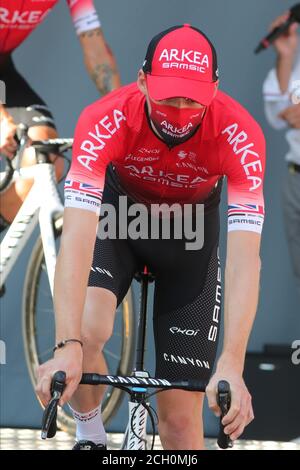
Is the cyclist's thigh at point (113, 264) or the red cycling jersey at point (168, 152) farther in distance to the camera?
the cyclist's thigh at point (113, 264)

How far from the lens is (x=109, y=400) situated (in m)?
5.79

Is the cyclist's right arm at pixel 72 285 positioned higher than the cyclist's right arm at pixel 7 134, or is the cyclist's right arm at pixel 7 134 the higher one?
the cyclist's right arm at pixel 7 134

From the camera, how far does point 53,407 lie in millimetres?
3311

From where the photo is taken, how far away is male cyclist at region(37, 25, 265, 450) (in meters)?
3.86

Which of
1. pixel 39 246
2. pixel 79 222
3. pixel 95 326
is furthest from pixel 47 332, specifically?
pixel 79 222

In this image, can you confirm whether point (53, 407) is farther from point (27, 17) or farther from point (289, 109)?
point (289, 109)

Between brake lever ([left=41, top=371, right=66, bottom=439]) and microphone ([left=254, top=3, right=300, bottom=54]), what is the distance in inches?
125

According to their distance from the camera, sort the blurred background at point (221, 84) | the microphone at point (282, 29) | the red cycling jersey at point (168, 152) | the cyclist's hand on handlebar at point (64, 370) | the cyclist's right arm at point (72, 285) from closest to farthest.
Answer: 1. the cyclist's hand on handlebar at point (64, 370)
2. the cyclist's right arm at point (72, 285)
3. the red cycling jersey at point (168, 152)
4. the microphone at point (282, 29)
5. the blurred background at point (221, 84)

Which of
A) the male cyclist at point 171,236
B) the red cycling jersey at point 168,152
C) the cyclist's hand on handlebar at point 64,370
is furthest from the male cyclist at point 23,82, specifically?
the cyclist's hand on handlebar at point 64,370

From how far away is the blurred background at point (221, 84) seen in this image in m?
6.42

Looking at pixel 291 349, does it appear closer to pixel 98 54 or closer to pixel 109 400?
pixel 109 400

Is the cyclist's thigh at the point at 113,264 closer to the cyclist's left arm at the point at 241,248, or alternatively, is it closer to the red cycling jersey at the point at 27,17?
the cyclist's left arm at the point at 241,248

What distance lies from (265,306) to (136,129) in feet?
7.86
